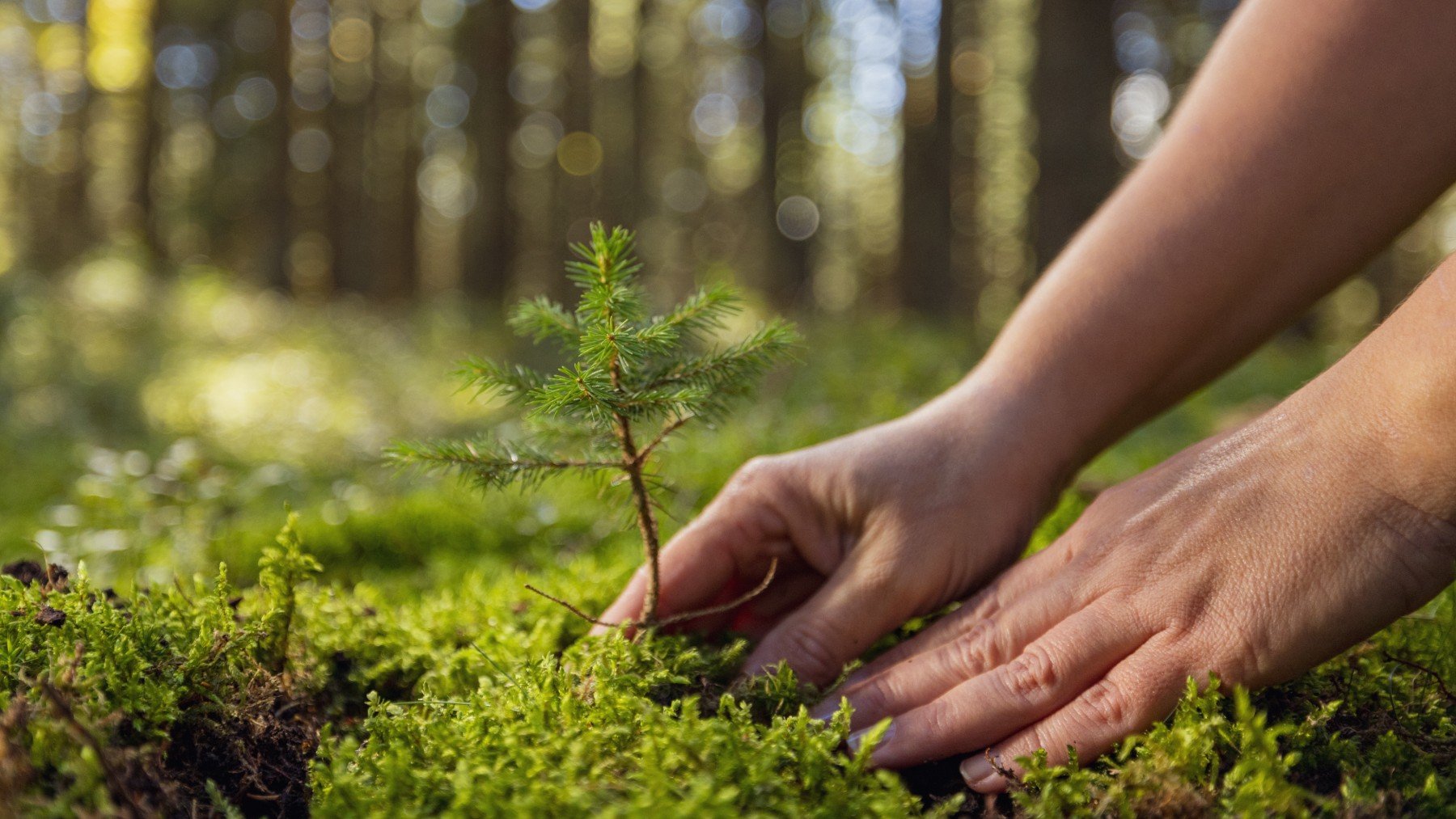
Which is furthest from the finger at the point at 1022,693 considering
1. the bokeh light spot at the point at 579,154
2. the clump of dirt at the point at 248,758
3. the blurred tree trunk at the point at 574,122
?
the bokeh light spot at the point at 579,154

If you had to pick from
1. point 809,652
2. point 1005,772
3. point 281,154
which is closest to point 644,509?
point 809,652

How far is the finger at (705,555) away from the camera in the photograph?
2.17 metres

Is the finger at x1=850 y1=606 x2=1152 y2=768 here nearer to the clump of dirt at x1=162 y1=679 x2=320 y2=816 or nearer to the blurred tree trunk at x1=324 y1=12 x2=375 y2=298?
the clump of dirt at x1=162 y1=679 x2=320 y2=816

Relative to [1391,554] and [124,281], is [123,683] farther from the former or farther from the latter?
[124,281]

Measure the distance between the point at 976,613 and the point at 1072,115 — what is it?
9658 millimetres

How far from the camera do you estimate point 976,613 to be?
2.01 meters

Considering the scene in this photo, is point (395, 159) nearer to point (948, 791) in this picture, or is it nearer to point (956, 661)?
point (956, 661)

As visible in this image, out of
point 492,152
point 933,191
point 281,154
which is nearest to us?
point 933,191

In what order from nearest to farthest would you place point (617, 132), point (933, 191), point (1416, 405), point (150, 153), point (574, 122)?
point (1416, 405), point (933, 191), point (150, 153), point (574, 122), point (617, 132)

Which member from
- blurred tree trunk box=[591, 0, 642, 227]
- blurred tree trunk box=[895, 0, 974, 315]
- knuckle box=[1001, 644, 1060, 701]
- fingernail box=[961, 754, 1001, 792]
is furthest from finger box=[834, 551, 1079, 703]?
blurred tree trunk box=[591, 0, 642, 227]

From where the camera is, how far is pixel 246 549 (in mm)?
3463

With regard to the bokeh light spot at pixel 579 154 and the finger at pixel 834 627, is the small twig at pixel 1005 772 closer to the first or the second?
the finger at pixel 834 627

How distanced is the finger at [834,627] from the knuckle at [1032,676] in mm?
405

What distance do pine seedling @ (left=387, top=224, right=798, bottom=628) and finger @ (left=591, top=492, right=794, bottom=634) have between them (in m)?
0.12
